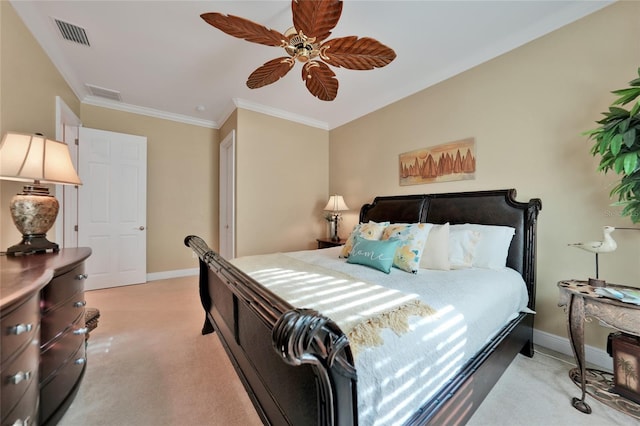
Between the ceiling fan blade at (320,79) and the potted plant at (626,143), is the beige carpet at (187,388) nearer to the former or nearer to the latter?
the potted plant at (626,143)

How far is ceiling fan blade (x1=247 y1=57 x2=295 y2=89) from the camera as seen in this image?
1.92 m

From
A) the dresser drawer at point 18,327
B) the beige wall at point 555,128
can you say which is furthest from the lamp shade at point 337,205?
the dresser drawer at point 18,327

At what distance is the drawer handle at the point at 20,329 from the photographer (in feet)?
2.77

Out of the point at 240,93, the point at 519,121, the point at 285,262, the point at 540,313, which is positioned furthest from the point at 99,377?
the point at 519,121

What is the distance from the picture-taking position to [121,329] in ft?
7.95

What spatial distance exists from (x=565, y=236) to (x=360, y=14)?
2.55 metres

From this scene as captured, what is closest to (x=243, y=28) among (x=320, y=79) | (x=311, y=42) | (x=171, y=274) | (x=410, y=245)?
(x=311, y=42)

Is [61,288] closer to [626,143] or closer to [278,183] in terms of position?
[278,183]

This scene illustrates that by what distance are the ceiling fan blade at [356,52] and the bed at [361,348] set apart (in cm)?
159

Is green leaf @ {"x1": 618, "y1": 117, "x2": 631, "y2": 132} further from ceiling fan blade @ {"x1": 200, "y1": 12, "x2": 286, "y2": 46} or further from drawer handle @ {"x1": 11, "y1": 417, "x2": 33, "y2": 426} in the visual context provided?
drawer handle @ {"x1": 11, "y1": 417, "x2": 33, "y2": 426}

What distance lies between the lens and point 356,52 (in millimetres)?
1739

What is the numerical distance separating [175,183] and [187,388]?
3601 millimetres

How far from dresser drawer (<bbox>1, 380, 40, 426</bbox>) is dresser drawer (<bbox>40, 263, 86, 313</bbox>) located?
1.27 feet

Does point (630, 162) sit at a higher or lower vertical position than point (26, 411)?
higher
